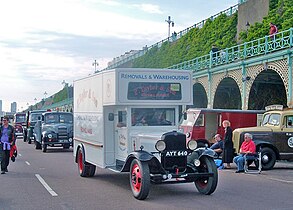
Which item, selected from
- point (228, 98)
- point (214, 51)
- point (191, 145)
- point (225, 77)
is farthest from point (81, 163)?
point (228, 98)

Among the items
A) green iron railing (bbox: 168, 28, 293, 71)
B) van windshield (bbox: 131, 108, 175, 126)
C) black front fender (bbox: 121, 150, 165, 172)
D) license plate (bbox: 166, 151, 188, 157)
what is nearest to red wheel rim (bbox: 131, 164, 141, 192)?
black front fender (bbox: 121, 150, 165, 172)

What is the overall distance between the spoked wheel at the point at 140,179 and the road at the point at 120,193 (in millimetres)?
165

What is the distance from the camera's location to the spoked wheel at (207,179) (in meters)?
11.3

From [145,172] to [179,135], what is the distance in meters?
1.22

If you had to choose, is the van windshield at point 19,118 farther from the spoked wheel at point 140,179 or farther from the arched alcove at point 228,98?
the spoked wheel at point 140,179

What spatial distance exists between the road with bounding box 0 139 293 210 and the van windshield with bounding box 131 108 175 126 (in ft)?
5.44

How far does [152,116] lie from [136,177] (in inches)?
79.2

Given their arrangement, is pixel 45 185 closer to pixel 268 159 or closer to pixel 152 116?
pixel 152 116

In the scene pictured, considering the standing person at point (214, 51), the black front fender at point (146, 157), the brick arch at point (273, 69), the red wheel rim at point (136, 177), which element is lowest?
the red wheel rim at point (136, 177)

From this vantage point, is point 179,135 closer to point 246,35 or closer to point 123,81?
point 123,81

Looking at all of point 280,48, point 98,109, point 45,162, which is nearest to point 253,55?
point 280,48

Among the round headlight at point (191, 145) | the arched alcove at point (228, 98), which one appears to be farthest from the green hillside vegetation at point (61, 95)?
the round headlight at point (191, 145)

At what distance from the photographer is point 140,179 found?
10.8m

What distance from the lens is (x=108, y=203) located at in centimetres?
1044
